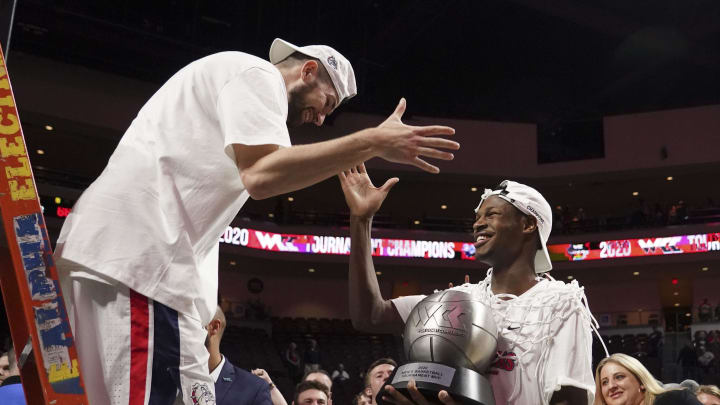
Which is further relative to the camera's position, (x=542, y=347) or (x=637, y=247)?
(x=637, y=247)

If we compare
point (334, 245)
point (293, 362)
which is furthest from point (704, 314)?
point (293, 362)

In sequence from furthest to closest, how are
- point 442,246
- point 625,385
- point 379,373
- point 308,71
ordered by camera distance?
1. point 442,246
2. point 379,373
3. point 625,385
4. point 308,71

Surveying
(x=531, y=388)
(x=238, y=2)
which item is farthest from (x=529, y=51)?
(x=531, y=388)

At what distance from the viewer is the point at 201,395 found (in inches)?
73.9

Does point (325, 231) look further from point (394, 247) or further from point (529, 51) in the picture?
point (529, 51)

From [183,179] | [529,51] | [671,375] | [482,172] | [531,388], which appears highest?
[529,51]

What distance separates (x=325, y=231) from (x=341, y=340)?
3.96 metres

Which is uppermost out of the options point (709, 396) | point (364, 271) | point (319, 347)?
point (364, 271)

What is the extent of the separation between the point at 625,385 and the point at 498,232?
2.37 metres

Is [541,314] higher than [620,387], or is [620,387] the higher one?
[541,314]

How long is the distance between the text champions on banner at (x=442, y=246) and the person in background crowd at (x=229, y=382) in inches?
758

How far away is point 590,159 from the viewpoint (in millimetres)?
25484

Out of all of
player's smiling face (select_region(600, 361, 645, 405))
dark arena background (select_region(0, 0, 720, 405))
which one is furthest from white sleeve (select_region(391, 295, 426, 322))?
dark arena background (select_region(0, 0, 720, 405))

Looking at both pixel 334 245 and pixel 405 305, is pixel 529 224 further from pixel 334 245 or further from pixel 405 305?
pixel 334 245
